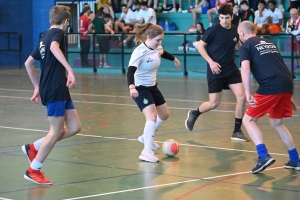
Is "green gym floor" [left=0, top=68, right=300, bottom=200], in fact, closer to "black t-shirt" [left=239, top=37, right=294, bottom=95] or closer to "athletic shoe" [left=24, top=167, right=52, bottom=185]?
"athletic shoe" [left=24, top=167, right=52, bottom=185]

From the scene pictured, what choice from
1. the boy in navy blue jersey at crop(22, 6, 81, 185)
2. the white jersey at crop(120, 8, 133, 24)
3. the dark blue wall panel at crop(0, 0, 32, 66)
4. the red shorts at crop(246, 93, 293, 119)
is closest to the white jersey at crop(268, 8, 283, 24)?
the white jersey at crop(120, 8, 133, 24)

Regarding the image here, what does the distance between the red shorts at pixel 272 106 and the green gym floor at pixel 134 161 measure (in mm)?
702

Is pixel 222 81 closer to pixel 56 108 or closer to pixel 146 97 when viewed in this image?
pixel 146 97

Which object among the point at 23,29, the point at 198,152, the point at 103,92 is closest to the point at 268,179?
the point at 198,152

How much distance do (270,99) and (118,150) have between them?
2.62 meters

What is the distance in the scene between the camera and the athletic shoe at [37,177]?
7574 mm

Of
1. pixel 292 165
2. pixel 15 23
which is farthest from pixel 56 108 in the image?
pixel 15 23

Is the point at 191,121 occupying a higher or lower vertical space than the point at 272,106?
lower

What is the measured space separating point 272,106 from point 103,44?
19.5m

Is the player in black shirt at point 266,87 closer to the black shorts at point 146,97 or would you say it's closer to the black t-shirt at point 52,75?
the black shorts at point 146,97

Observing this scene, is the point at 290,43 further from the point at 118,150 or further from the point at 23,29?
the point at 23,29

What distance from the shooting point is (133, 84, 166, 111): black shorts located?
9281mm

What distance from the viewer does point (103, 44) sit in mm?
27266

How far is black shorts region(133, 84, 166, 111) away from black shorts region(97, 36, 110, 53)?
1774cm
